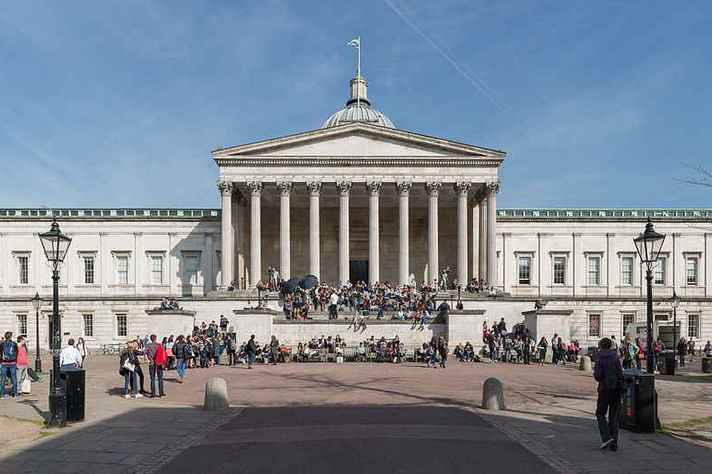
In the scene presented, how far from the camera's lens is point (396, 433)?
1375cm

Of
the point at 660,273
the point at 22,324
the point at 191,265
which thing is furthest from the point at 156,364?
the point at 660,273

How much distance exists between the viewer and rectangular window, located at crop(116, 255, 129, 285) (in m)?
62.4

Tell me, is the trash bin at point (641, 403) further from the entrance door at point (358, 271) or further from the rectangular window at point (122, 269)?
the rectangular window at point (122, 269)

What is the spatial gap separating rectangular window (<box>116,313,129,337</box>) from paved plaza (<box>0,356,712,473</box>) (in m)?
37.5

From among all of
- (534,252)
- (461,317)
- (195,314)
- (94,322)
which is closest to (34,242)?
(94,322)

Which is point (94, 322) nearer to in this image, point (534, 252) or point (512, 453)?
point (534, 252)

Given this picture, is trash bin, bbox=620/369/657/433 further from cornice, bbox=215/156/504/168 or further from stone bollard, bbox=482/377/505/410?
cornice, bbox=215/156/504/168

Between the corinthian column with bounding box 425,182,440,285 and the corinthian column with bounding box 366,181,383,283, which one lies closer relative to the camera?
the corinthian column with bounding box 366,181,383,283

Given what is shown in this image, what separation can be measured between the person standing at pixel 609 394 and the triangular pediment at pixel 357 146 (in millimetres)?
42430

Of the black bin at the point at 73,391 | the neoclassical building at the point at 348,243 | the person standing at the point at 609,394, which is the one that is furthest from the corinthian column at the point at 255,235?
the person standing at the point at 609,394

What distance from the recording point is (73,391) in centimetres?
1547

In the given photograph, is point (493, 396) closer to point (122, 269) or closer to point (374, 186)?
point (374, 186)

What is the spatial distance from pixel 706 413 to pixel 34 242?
60.7 m

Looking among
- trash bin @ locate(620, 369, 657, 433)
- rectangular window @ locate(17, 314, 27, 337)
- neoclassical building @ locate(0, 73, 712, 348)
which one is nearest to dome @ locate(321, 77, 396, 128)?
neoclassical building @ locate(0, 73, 712, 348)
